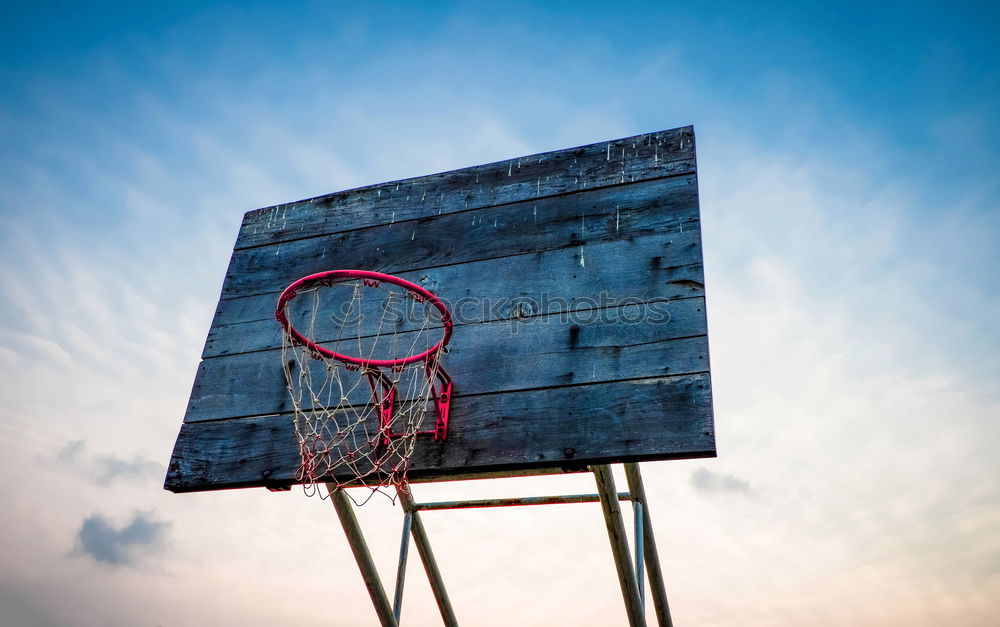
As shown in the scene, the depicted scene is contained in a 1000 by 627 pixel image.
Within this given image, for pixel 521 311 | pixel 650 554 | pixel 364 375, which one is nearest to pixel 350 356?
pixel 364 375

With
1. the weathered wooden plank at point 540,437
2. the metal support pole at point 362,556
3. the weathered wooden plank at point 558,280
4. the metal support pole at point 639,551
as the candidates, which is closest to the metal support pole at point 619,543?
the metal support pole at point 639,551

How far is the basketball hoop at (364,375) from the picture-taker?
297 centimetres

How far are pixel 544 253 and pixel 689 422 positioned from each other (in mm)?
1080

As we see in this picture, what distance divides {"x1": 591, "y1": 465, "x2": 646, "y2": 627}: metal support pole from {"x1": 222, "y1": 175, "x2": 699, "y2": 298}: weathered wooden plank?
1121mm

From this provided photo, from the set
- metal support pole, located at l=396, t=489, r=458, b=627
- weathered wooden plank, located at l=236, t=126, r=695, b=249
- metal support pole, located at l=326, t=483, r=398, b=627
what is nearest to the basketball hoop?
weathered wooden plank, located at l=236, t=126, r=695, b=249

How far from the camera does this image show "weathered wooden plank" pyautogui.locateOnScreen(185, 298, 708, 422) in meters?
2.82

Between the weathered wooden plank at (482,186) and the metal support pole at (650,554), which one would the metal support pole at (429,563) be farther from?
the weathered wooden plank at (482,186)

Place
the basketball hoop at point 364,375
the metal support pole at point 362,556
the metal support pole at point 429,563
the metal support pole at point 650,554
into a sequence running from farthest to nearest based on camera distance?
the metal support pole at point 429,563, the metal support pole at point 362,556, the metal support pole at point 650,554, the basketball hoop at point 364,375

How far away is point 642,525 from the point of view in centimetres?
383

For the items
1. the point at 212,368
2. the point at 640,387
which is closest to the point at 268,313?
the point at 212,368

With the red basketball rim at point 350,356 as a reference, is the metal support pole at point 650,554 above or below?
below

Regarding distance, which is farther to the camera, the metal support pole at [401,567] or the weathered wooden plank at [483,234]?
the metal support pole at [401,567]

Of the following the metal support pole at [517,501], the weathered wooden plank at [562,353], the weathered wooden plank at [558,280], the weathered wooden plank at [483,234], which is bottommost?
the metal support pole at [517,501]

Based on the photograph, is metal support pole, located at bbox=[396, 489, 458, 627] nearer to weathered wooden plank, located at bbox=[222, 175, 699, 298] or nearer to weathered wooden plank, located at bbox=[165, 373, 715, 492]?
weathered wooden plank, located at bbox=[165, 373, 715, 492]
